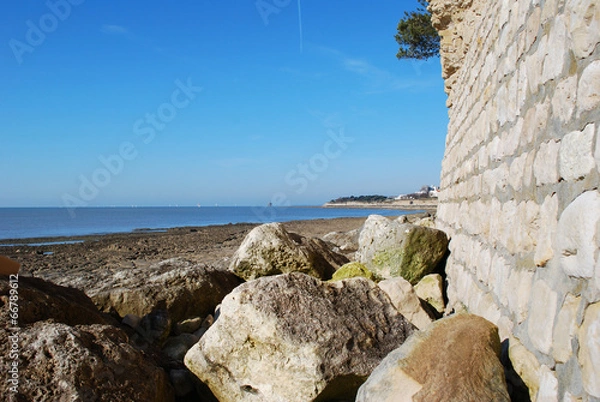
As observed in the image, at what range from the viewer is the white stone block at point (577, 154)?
198 centimetres

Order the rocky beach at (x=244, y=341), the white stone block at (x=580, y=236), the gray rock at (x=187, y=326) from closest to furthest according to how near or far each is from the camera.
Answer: the white stone block at (x=580, y=236) → the rocky beach at (x=244, y=341) → the gray rock at (x=187, y=326)

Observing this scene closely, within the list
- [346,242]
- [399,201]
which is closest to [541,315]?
[346,242]

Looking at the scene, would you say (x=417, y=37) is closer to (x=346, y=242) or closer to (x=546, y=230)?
(x=346, y=242)

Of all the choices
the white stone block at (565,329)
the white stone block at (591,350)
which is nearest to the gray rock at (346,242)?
the white stone block at (565,329)

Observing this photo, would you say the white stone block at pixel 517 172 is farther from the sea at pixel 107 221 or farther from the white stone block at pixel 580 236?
the sea at pixel 107 221

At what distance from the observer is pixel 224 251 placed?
17.9 m

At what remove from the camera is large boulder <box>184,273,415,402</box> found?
3.18m

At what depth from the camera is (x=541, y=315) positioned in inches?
94.4

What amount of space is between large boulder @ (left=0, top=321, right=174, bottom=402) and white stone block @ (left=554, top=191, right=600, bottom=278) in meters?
2.48

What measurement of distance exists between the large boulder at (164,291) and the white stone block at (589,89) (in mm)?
4045

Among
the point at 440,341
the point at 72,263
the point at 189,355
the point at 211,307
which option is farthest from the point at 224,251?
the point at 440,341

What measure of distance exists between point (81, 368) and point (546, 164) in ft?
9.19

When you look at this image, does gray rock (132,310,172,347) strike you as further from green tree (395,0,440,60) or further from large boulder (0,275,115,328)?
green tree (395,0,440,60)

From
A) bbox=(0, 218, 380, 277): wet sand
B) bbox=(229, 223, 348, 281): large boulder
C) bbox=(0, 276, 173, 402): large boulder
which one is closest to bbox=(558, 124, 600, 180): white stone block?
bbox=(0, 276, 173, 402): large boulder
